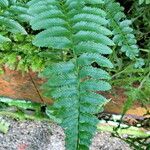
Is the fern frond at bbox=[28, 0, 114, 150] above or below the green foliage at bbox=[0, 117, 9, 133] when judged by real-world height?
above

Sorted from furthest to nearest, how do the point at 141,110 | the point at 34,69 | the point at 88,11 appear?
the point at 141,110, the point at 34,69, the point at 88,11

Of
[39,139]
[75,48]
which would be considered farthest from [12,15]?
[39,139]

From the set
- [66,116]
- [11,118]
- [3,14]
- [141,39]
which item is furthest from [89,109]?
[11,118]

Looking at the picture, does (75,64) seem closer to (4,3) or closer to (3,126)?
(4,3)

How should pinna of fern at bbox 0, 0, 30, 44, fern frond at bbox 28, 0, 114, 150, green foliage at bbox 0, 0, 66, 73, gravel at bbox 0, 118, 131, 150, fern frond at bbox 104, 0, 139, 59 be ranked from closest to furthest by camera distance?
fern frond at bbox 28, 0, 114, 150 → pinna of fern at bbox 0, 0, 30, 44 → fern frond at bbox 104, 0, 139, 59 → green foliage at bbox 0, 0, 66, 73 → gravel at bbox 0, 118, 131, 150

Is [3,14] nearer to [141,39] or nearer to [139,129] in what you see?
[141,39]

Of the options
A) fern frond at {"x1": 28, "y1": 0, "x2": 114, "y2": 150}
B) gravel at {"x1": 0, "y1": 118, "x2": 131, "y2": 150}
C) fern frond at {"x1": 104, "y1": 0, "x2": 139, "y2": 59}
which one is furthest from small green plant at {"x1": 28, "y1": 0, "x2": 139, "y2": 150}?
gravel at {"x1": 0, "y1": 118, "x2": 131, "y2": 150}

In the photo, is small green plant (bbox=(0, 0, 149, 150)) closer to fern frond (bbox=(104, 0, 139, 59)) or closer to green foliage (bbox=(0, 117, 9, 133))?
fern frond (bbox=(104, 0, 139, 59))

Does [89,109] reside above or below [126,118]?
above

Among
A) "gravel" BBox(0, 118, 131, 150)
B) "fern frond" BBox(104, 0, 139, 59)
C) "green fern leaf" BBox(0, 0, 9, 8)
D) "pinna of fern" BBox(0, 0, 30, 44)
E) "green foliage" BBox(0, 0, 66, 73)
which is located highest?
"green fern leaf" BBox(0, 0, 9, 8)
